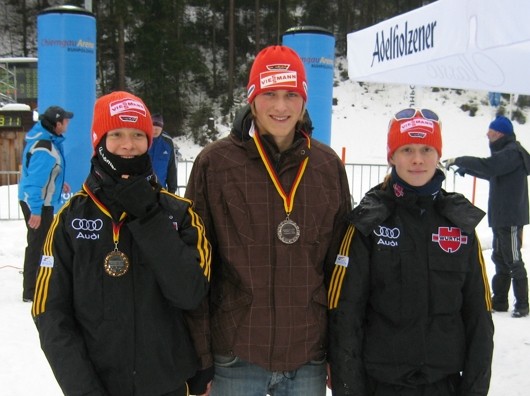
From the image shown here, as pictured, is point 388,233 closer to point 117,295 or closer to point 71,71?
point 117,295

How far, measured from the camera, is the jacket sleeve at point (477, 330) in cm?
205

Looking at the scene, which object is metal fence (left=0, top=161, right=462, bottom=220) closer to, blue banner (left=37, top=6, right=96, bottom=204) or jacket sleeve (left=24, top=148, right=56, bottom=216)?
blue banner (left=37, top=6, right=96, bottom=204)

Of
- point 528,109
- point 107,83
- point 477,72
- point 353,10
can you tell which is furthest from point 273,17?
point 477,72

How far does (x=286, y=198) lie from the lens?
6.66 feet

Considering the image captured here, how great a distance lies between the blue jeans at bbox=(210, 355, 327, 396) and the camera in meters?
2.05

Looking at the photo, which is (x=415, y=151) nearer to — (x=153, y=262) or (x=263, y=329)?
(x=263, y=329)

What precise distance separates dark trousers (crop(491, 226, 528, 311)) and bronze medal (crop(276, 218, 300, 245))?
3.93 meters

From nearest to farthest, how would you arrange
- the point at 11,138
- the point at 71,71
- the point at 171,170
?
the point at 171,170 → the point at 71,71 → the point at 11,138

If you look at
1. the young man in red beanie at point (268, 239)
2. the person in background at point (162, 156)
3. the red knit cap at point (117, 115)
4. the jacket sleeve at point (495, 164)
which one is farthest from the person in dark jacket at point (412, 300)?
the person in background at point (162, 156)

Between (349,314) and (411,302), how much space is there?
0.79ft

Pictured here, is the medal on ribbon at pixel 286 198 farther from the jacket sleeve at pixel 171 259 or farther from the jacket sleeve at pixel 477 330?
the jacket sleeve at pixel 477 330

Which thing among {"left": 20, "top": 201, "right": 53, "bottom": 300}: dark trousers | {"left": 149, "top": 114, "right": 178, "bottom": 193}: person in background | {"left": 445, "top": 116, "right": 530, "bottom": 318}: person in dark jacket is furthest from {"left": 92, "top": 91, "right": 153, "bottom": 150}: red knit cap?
{"left": 149, "top": 114, "right": 178, "bottom": 193}: person in background

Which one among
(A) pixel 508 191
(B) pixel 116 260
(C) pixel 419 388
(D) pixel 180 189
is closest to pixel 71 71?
(D) pixel 180 189

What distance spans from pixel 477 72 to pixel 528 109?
27363 mm
